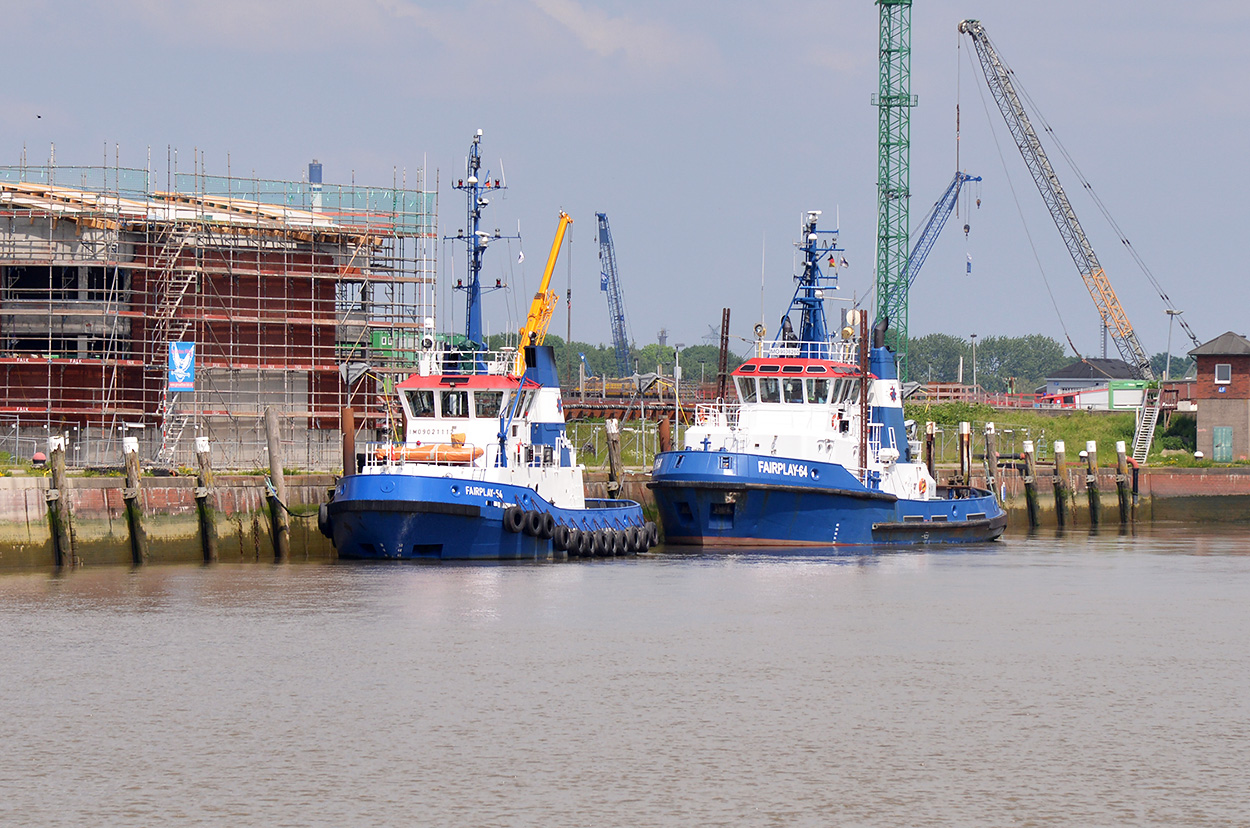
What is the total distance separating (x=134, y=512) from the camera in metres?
37.3

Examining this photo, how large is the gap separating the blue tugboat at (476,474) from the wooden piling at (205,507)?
251 centimetres

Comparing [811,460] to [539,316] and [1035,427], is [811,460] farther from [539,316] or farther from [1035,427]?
[1035,427]

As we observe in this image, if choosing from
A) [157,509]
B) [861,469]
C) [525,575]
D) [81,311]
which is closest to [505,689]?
[525,575]

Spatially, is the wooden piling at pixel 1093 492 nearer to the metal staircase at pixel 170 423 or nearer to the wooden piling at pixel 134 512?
the metal staircase at pixel 170 423

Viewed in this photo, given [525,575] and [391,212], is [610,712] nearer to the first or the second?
[525,575]

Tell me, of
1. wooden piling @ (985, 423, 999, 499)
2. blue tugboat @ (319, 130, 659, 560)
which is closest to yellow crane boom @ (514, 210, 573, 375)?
blue tugboat @ (319, 130, 659, 560)

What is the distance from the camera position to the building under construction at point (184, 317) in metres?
48.1

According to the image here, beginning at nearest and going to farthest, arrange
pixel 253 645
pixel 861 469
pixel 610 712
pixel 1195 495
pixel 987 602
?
1. pixel 610 712
2. pixel 253 645
3. pixel 987 602
4. pixel 861 469
5. pixel 1195 495

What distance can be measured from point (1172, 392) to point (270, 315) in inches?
1834

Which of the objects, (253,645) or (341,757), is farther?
(253,645)

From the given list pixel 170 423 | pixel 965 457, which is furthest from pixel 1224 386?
pixel 170 423

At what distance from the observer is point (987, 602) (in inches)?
1334

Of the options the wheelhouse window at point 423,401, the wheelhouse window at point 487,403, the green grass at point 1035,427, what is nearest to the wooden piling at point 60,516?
the wheelhouse window at point 423,401

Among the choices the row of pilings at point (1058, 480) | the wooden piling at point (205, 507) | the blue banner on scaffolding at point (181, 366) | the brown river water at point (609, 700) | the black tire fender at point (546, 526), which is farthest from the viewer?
the row of pilings at point (1058, 480)
